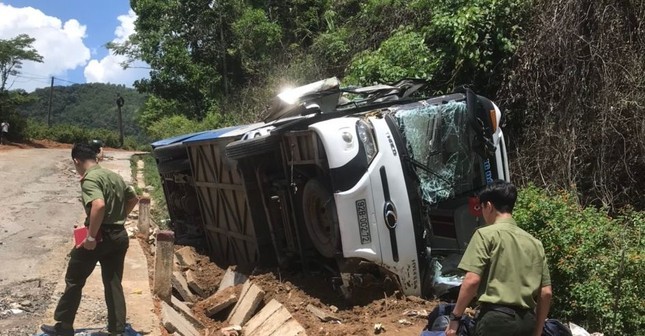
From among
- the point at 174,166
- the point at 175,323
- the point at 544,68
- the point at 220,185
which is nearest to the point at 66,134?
the point at 174,166

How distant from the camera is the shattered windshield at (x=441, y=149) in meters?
5.50

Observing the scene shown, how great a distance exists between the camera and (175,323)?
5363 millimetres

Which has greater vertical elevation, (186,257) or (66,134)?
(66,134)

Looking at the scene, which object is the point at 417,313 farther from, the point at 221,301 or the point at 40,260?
the point at 40,260

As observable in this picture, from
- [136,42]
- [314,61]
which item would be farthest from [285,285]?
[136,42]

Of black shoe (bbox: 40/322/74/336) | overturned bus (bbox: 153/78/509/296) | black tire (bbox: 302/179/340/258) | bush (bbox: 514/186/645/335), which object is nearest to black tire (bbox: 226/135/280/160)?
overturned bus (bbox: 153/78/509/296)

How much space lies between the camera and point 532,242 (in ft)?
10.2

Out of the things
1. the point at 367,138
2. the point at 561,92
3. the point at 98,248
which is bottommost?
the point at 98,248

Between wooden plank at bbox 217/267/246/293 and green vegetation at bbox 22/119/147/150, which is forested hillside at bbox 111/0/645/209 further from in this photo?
green vegetation at bbox 22/119/147/150

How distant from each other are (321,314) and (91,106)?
8863cm

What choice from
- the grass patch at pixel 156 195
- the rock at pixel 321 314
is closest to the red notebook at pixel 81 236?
the rock at pixel 321 314

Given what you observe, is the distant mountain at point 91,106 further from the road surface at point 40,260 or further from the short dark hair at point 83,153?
the short dark hair at point 83,153

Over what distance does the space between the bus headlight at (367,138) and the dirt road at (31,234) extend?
338cm

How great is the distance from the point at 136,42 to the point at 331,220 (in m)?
21.3
